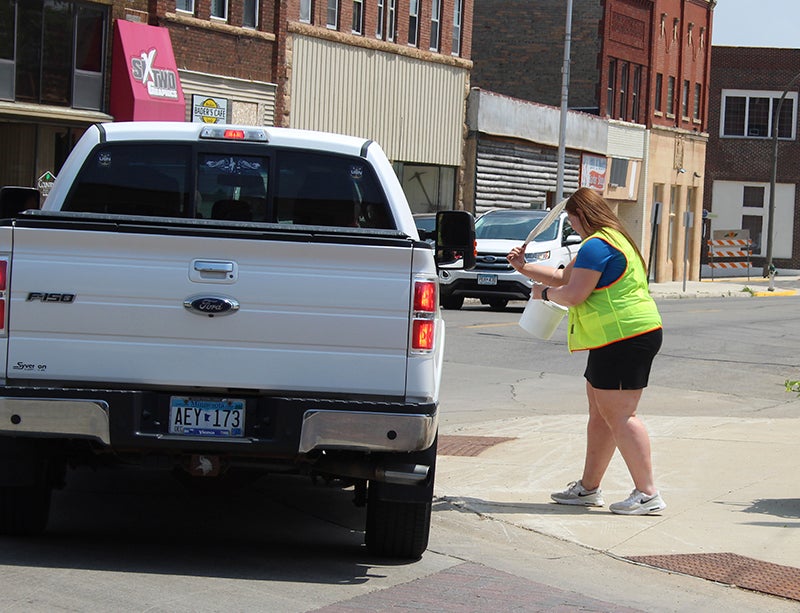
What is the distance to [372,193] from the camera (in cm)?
766

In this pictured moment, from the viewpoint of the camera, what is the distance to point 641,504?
823 cm

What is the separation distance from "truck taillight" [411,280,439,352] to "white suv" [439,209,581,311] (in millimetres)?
18680

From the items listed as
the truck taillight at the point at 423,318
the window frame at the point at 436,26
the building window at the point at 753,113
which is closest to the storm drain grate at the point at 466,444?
the truck taillight at the point at 423,318

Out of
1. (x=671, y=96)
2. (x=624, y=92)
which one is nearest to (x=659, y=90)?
(x=671, y=96)

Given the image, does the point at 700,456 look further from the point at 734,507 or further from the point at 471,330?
the point at 471,330

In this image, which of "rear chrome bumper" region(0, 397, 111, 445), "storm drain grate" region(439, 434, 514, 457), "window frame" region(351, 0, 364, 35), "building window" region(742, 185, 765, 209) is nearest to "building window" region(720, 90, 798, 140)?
"building window" region(742, 185, 765, 209)

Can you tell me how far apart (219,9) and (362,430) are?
82.9ft

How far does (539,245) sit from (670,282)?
27.4 meters

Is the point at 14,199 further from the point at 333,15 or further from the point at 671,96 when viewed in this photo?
the point at 671,96

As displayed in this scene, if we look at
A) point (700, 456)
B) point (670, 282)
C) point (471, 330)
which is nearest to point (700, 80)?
point (670, 282)

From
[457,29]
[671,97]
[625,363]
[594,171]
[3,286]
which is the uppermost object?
[457,29]

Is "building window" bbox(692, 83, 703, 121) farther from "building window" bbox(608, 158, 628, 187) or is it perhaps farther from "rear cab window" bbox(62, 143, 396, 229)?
"rear cab window" bbox(62, 143, 396, 229)

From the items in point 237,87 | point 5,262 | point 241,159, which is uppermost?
point 237,87

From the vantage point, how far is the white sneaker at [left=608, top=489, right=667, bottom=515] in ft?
26.9
